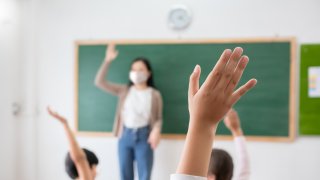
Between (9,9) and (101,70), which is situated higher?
(9,9)

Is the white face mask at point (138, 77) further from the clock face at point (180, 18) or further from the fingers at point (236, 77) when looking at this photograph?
the fingers at point (236, 77)

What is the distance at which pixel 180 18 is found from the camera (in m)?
3.64

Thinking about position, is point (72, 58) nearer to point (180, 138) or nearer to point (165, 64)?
point (165, 64)

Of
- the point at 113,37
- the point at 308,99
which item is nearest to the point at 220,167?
the point at 308,99

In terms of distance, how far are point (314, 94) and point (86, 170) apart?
2674mm

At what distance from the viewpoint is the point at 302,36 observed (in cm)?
349

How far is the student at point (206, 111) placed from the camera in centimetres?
57

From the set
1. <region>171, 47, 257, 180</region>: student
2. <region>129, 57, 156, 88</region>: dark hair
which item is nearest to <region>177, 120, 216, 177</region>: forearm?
<region>171, 47, 257, 180</region>: student

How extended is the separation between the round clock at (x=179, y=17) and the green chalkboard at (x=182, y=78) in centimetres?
18

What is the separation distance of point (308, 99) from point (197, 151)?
3234mm

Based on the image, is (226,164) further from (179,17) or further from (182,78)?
(179,17)

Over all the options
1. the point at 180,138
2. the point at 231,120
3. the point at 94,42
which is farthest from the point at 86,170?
the point at 94,42

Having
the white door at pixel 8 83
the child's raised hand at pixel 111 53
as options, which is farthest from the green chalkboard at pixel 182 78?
the white door at pixel 8 83

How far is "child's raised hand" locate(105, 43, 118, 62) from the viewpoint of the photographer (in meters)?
3.73
